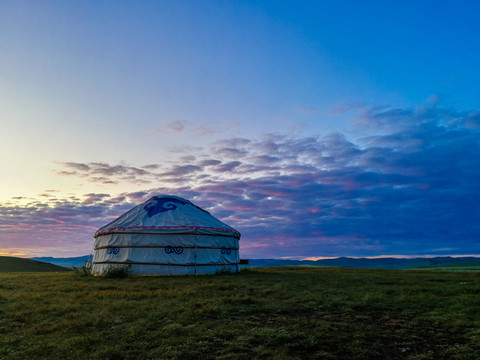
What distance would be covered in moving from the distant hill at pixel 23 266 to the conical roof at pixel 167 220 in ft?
54.2

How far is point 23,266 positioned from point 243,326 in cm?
3308

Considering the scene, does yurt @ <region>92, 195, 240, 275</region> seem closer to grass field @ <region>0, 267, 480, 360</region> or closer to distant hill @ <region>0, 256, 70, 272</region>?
grass field @ <region>0, 267, 480, 360</region>

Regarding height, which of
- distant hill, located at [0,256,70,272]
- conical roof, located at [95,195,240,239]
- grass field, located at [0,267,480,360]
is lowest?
grass field, located at [0,267,480,360]

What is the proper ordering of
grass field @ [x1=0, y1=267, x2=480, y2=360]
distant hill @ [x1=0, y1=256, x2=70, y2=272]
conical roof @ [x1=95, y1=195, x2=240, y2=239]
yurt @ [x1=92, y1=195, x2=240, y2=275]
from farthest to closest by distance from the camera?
distant hill @ [x1=0, y1=256, x2=70, y2=272]
conical roof @ [x1=95, y1=195, x2=240, y2=239]
yurt @ [x1=92, y1=195, x2=240, y2=275]
grass field @ [x1=0, y1=267, x2=480, y2=360]

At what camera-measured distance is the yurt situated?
16391 mm

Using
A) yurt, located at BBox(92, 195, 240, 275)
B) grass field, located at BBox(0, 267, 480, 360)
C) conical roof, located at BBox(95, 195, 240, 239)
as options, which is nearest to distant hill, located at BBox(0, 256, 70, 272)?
yurt, located at BBox(92, 195, 240, 275)

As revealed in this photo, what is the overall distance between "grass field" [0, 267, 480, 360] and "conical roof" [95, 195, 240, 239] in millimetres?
7184

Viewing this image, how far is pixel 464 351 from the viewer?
449 cm

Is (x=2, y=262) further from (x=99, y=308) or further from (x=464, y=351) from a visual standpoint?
(x=464, y=351)

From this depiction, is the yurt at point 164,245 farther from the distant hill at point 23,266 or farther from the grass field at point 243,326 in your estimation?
the distant hill at point 23,266

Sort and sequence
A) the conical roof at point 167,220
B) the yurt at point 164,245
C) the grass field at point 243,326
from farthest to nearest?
1. the conical roof at point 167,220
2. the yurt at point 164,245
3. the grass field at point 243,326

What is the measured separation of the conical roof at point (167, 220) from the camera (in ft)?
54.4

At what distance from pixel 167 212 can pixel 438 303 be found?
13.4 m

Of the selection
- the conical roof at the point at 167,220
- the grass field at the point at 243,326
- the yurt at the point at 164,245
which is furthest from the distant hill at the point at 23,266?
the grass field at the point at 243,326
